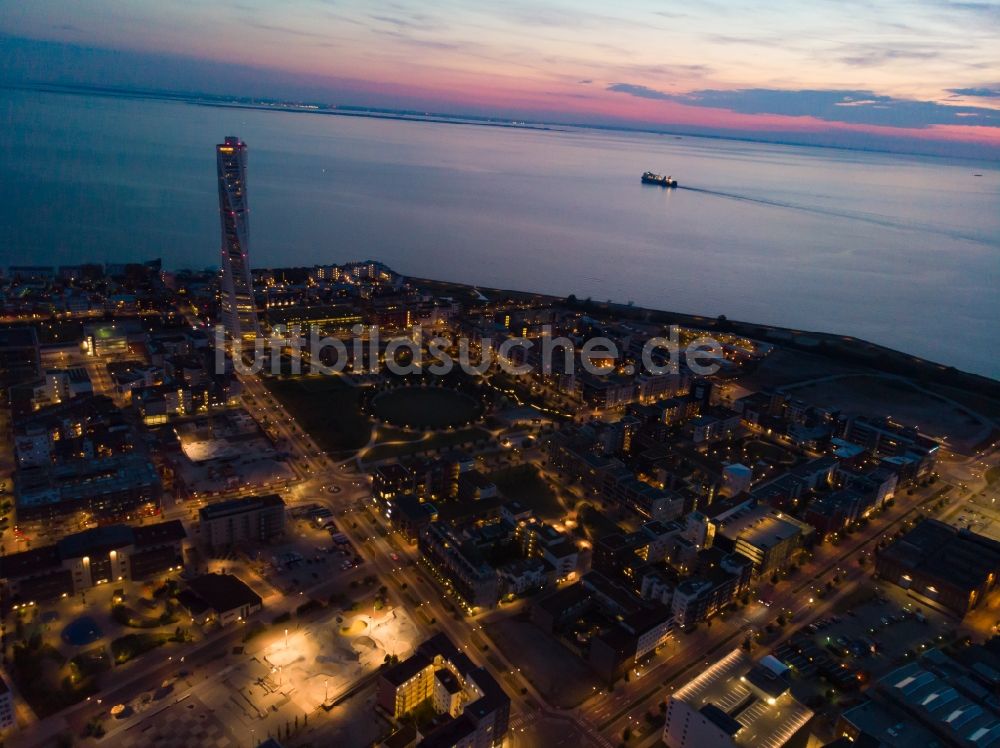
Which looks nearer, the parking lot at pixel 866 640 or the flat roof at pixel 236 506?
the parking lot at pixel 866 640

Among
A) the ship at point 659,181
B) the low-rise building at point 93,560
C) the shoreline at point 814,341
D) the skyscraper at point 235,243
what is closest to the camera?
the low-rise building at point 93,560

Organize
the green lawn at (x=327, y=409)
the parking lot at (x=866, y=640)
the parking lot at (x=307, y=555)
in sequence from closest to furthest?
the parking lot at (x=866, y=640), the parking lot at (x=307, y=555), the green lawn at (x=327, y=409)

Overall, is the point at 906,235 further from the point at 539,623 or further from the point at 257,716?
the point at 257,716

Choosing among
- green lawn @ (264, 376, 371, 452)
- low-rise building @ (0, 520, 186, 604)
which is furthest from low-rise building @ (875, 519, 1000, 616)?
low-rise building @ (0, 520, 186, 604)

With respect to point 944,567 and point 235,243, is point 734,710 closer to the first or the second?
point 944,567

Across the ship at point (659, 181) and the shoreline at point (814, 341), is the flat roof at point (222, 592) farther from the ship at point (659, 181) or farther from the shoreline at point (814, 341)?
the ship at point (659, 181)

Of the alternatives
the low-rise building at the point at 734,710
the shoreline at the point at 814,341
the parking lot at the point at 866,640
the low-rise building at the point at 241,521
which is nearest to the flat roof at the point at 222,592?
the low-rise building at the point at 241,521

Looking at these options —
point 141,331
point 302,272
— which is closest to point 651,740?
point 141,331

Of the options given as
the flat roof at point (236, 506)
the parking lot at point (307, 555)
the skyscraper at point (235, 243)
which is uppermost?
the skyscraper at point (235, 243)
